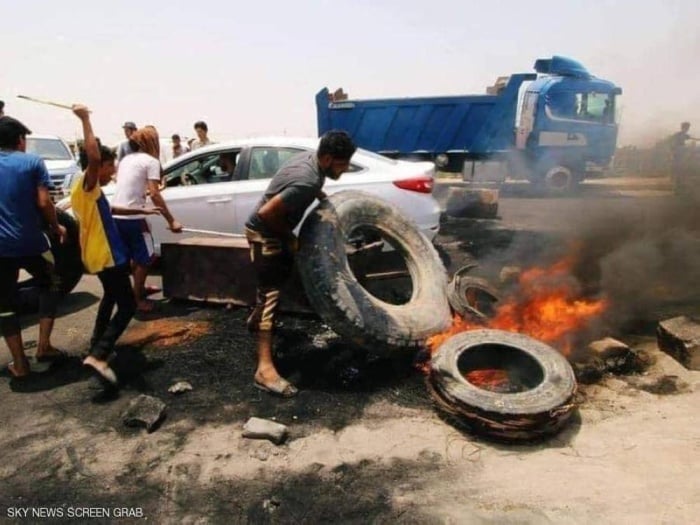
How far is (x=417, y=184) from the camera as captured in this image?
5973 millimetres

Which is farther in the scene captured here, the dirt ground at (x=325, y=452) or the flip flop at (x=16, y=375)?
the flip flop at (x=16, y=375)

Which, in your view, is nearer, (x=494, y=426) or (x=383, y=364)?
(x=494, y=426)

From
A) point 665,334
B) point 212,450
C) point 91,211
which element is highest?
point 91,211

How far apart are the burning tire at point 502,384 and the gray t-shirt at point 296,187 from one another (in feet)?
4.92

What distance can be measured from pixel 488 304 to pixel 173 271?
3.42 metres

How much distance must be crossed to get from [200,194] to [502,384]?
418 cm

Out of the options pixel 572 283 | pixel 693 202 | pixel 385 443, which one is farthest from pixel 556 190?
pixel 385 443

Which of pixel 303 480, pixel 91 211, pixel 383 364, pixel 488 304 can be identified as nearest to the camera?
pixel 303 480

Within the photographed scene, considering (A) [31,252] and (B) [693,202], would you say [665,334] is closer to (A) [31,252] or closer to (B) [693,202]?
(A) [31,252]

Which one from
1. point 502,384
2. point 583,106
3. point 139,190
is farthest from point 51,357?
point 583,106

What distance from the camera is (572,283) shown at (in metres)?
5.15

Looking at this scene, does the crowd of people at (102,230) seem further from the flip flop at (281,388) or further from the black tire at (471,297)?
the black tire at (471,297)

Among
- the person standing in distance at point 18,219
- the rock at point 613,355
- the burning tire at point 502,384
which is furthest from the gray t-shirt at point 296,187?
the rock at point 613,355

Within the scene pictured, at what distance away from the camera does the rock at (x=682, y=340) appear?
3778mm
